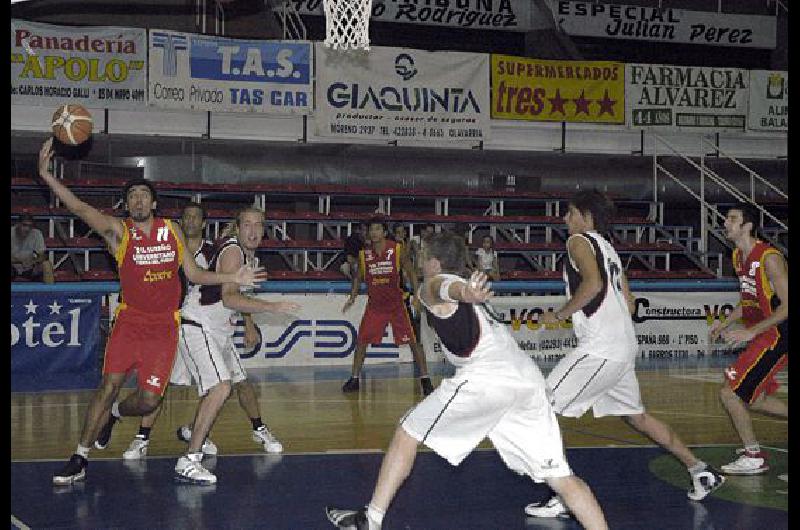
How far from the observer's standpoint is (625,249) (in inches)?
843

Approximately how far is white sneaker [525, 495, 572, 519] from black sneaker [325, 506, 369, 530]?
3.94ft

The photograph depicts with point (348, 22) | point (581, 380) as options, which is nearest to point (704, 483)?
point (581, 380)

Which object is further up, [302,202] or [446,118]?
[446,118]

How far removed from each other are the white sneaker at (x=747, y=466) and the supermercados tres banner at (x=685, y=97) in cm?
1466

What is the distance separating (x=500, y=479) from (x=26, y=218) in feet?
38.0

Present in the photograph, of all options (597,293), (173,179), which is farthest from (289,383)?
(173,179)

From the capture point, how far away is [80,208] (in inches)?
289

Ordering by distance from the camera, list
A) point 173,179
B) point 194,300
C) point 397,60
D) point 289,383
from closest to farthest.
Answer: point 194,300, point 289,383, point 397,60, point 173,179

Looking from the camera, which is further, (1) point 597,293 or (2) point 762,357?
(2) point 762,357

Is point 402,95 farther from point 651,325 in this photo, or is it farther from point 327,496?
point 327,496

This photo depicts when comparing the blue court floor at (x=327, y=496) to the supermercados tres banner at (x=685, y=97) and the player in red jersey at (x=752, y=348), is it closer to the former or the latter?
the player in red jersey at (x=752, y=348)

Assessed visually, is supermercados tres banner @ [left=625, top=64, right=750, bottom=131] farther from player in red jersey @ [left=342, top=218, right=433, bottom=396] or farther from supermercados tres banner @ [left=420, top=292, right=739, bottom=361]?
player in red jersey @ [left=342, top=218, right=433, bottom=396]

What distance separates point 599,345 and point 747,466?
189 centimetres

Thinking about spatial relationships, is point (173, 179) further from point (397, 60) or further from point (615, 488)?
point (615, 488)
